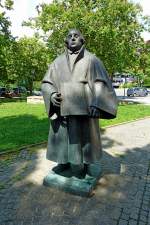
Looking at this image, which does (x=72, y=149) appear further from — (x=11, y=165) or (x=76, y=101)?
(x=11, y=165)

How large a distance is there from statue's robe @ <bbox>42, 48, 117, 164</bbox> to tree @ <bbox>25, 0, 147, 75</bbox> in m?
15.8

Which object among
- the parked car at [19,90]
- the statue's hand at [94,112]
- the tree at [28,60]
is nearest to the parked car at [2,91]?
the parked car at [19,90]

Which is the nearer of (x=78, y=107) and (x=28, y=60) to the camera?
(x=78, y=107)

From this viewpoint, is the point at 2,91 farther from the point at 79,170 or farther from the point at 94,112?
the point at 94,112

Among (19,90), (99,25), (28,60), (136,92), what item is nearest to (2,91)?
(19,90)

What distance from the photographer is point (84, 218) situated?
4.64 meters

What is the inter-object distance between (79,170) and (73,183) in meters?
0.26

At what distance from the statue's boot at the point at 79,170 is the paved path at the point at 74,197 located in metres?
0.39

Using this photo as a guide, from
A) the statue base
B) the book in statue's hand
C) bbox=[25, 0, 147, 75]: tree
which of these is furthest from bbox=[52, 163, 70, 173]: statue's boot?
bbox=[25, 0, 147, 75]: tree

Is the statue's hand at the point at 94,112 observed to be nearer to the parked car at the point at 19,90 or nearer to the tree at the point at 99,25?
the tree at the point at 99,25

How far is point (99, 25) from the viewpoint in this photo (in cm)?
2100

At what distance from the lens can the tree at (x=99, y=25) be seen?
20.5m

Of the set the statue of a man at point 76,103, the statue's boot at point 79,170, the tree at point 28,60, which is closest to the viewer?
the statue of a man at point 76,103

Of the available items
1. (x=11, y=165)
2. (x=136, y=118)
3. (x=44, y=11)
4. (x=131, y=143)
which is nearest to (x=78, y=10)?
(x=44, y=11)
